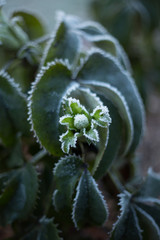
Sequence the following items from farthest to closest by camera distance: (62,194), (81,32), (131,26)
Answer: (131,26) < (81,32) < (62,194)

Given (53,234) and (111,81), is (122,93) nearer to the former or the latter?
(111,81)

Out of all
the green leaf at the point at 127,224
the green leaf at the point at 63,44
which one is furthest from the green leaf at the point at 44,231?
the green leaf at the point at 63,44

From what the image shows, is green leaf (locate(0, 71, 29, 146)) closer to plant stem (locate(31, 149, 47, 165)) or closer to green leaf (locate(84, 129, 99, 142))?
plant stem (locate(31, 149, 47, 165))

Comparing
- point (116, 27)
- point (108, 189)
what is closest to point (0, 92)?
point (108, 189)

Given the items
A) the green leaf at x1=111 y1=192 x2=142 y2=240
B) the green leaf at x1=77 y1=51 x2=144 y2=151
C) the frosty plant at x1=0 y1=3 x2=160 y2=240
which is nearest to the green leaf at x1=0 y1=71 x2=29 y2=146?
the frosty plant at x1=0 y1=3 x2=160 y2=240

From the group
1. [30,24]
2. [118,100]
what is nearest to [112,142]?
[118,100]
